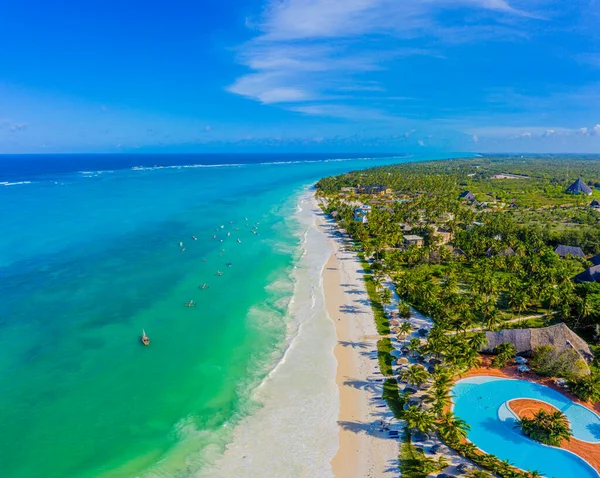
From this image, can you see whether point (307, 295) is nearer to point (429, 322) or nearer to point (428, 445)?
point (429, 322)

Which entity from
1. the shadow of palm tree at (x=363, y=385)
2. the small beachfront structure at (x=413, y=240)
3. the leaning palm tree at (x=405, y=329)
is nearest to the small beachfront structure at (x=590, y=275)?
the small beachfront structure at (x=413, y=240)

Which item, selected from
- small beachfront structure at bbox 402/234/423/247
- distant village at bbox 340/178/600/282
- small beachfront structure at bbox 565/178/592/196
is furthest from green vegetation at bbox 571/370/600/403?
small beachfront structure at bbox 565/178/592/196

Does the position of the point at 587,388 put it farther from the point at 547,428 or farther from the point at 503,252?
the point at 503,252

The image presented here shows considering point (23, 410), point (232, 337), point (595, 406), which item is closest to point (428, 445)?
point (595, 406)

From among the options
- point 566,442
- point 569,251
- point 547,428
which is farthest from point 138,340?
point 569,251

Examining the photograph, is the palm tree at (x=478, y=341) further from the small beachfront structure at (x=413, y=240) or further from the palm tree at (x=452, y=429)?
the small beachfront structure at (x=413, y=240)
